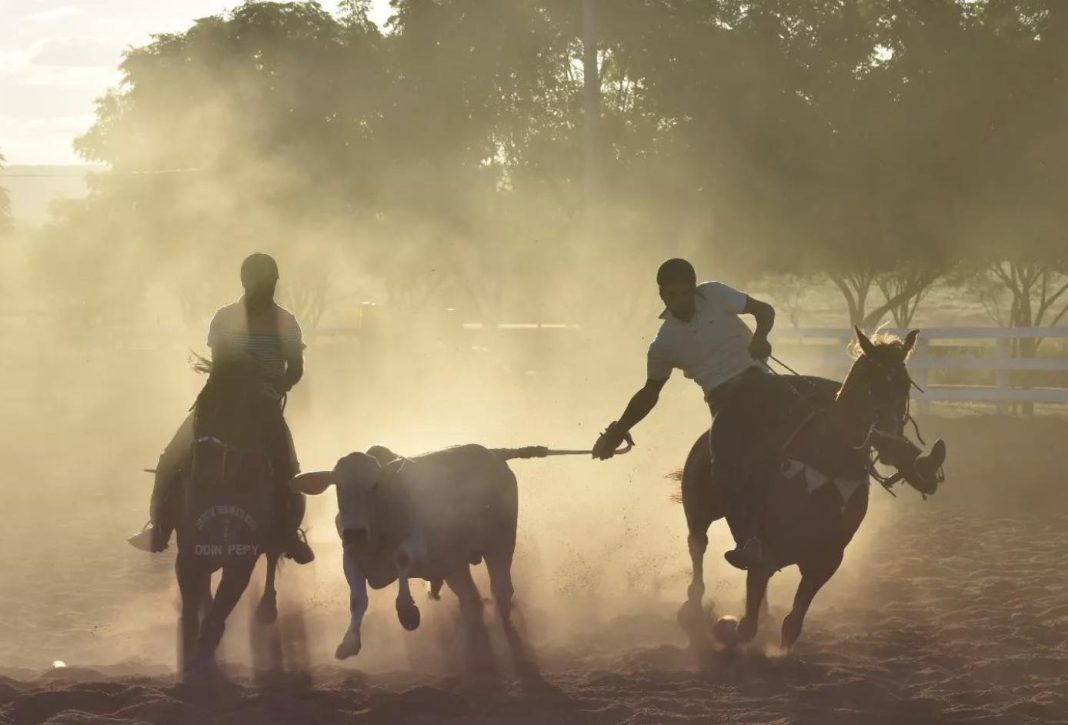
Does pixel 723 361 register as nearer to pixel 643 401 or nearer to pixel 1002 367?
pixel 643 401

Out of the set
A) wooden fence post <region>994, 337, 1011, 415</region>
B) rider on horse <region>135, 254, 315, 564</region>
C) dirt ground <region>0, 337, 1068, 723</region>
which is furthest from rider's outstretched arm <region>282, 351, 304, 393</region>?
wooden fence post <region>994, 337, 1011, 415</region>

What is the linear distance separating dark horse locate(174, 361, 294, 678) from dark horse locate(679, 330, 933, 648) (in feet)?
9.01

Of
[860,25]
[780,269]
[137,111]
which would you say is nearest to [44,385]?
[137,111]

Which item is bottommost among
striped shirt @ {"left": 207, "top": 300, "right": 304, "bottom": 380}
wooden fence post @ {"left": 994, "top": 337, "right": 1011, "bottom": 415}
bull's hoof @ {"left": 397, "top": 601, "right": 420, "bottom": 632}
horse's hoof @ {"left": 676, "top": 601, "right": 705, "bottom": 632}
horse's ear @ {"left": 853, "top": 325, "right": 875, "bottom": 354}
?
horse's hoof @ {"left": 676, "top": 601, "right": 705, "bottom": 632}

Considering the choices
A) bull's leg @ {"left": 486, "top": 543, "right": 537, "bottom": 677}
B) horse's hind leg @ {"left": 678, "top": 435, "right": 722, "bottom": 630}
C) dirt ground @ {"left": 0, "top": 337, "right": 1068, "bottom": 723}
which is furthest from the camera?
horse's hind leg @ {"left": 678, "top": 435, "right": 722, "bottom": 630}

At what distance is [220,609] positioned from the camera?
8586 mm

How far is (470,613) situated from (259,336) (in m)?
2.10

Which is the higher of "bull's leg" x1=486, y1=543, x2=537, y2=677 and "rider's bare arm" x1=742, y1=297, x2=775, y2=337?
"rider's bare arm" x1=742, y1=297, x2=775, y2=337

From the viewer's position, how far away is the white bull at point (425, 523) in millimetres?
8164

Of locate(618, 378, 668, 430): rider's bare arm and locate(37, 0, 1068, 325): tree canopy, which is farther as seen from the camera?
locate(37, 0, 1068, 325): tree canopy

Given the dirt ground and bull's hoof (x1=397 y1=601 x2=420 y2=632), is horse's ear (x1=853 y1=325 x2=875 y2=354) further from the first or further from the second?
bull's hoof (x1=397 y1=601 x2=420 y2=632)

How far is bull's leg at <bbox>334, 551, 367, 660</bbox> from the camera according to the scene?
7.98 metres

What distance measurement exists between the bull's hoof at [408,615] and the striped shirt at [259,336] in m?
1.74

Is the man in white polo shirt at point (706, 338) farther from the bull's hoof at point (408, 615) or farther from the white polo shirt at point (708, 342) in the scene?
the bull's hoof at point (408, 615)
